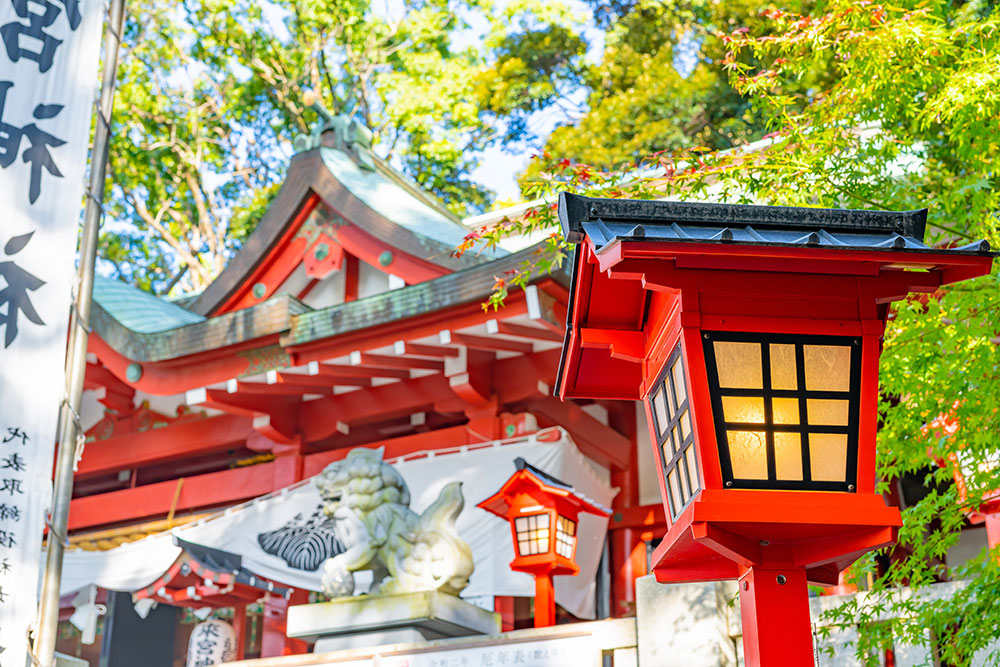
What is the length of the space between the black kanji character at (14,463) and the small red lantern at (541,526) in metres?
2.97

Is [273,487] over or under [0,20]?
under

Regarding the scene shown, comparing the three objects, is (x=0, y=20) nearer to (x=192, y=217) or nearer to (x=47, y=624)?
(x=47, y=624)

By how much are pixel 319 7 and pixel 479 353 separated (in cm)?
1188

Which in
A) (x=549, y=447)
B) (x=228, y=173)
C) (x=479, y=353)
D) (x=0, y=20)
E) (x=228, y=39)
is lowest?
(x=549, y=447)

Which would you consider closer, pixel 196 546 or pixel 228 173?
pixel 196 546

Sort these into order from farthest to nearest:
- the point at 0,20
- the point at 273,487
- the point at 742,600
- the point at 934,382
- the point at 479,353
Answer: the point at 273,487 → the point at 479,353 → the point at 0,20 → the point at 934,382 → the point at 742,600

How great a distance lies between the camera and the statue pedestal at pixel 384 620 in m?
6.19

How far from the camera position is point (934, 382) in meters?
4.21

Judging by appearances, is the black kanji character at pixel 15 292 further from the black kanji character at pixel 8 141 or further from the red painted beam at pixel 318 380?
the red painted beam at pixel 318 380

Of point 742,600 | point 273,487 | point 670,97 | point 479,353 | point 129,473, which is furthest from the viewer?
point 670,97

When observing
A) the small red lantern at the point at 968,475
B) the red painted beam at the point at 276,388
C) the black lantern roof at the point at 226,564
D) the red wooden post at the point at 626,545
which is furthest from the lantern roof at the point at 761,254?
the red painted beam at the point at 276,388

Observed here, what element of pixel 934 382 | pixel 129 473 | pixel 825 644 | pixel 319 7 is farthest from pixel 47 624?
pixel 319 7

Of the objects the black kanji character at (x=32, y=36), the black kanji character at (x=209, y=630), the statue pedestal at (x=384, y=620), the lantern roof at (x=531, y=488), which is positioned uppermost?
the black kanji character at (x=32, y=36)

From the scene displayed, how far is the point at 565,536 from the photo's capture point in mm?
6812
